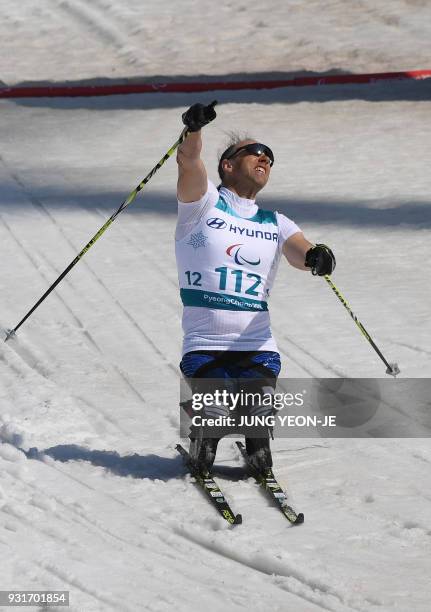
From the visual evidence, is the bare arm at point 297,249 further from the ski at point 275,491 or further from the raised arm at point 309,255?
the ski at point 275,491

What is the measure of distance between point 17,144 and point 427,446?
9104mm

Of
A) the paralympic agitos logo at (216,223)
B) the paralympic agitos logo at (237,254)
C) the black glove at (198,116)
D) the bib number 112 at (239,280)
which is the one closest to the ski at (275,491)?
the bib number 112 at (239,280)

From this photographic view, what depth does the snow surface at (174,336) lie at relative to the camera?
16.0 feet

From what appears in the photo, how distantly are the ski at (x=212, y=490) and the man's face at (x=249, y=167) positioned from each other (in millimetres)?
1319

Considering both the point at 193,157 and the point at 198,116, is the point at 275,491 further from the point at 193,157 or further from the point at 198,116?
the point at 198,116

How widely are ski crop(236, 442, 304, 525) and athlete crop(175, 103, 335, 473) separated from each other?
0.05 metres

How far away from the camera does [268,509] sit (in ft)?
18.2

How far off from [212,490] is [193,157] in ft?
4.83

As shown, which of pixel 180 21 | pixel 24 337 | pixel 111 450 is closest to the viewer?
→ pixel 111 450

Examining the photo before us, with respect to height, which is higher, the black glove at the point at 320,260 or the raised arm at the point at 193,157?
the raised arm at the point at 193,157

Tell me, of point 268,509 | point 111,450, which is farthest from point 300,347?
point 268,509

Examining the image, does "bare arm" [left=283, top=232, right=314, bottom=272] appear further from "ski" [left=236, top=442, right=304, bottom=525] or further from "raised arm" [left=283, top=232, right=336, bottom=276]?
"ski" [left=236, top=442, right=304, bottom=525]

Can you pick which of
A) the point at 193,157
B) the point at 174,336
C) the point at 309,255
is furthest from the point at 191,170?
the point at 174,336

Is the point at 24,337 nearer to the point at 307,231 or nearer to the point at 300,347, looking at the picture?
the point at 300,347
